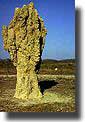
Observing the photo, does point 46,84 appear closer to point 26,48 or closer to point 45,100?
point 45,100

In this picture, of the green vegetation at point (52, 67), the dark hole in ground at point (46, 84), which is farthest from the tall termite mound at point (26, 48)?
the dark hole in ground at point (46, 84)

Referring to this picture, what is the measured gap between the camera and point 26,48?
4789 millimetres

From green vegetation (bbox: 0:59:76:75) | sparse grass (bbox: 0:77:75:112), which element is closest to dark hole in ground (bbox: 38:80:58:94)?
sparse grass (bbox: 0:77:75:112)

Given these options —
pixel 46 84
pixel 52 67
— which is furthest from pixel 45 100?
pixel 46 84

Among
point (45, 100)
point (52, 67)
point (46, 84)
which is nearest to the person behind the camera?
point (45, 100)

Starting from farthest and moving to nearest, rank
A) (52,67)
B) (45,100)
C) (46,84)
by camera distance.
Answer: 1. (46,84)
2. (52,67)
3. (45,100)

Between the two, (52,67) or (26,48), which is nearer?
(26,48)

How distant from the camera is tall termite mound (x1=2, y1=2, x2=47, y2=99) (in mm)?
4758

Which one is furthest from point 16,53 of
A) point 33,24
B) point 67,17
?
point 67,17

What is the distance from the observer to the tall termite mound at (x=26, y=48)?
4758 millimetres

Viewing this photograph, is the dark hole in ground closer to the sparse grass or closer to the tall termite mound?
the sparse grass

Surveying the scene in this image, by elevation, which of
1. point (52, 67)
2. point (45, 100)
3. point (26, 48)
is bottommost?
point (45, 100)

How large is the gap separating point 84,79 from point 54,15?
0.76m

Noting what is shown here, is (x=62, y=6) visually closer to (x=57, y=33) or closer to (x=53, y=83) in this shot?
(x=57, y=33)
